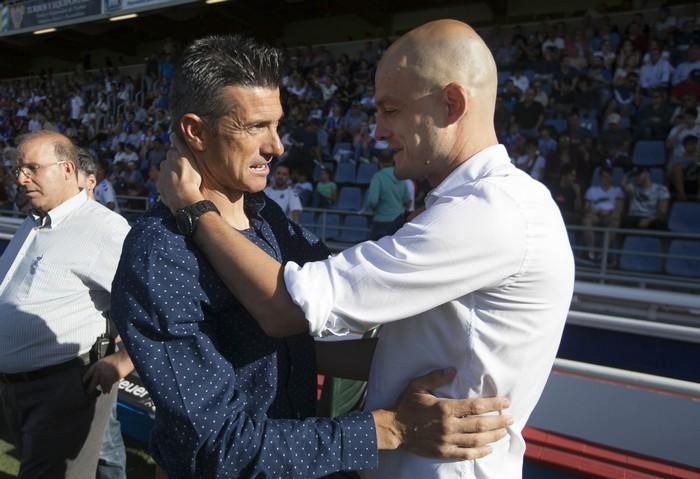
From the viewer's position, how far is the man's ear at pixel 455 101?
3.77 feet

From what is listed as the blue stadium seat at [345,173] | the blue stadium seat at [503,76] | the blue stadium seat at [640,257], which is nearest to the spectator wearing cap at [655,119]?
the blue stadium seat at [503,76]

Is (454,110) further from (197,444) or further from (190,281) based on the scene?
(197,444)

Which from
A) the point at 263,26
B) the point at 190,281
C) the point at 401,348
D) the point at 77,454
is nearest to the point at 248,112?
the point at 190,281

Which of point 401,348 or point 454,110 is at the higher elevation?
point 454,110

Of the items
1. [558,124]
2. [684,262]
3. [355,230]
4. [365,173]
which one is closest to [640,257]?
[684,262]

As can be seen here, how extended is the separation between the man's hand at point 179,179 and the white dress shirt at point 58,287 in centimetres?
114

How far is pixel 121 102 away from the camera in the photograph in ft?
52.1

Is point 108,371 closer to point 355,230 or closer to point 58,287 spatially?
point 58,287

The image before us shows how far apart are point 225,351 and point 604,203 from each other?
Answer: 5.92 m

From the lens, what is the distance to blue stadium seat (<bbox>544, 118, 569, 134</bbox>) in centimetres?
801

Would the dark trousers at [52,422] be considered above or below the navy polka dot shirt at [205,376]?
below

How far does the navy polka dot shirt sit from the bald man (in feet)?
0.22

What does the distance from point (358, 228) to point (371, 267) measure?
580 cm

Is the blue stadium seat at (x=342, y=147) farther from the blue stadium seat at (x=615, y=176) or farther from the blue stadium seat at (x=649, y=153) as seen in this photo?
the blue stadium seat at (x=649, y=153)
